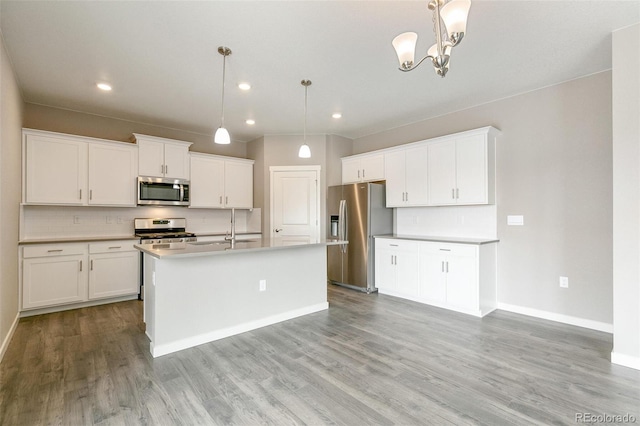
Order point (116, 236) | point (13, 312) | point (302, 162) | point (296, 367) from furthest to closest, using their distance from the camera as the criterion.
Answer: point (302, 162) → point (116, 236) → point (13, 312) → point (296, 367)

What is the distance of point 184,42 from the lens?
2676 mm

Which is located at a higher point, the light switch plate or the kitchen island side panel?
the light switch plate

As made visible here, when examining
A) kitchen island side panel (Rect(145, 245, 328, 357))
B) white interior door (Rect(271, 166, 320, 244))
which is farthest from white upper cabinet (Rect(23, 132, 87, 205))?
white interior door (Rect(271, 166, 320, 244))

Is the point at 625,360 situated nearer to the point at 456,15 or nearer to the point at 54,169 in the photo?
the point at 456,15

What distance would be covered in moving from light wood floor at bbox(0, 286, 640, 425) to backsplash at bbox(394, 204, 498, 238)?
125 centimetres

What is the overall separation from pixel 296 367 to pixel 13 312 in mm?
3147

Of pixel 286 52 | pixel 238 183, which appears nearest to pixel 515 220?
pixel 286 52

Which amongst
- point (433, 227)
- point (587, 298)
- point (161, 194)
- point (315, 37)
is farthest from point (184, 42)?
point (587, 298)

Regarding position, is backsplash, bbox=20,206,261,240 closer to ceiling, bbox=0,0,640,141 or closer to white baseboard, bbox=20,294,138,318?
white baseboard, bbox=20,294,138,318

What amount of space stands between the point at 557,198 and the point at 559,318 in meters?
1.35

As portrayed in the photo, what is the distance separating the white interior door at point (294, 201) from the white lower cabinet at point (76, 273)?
91.1 inches

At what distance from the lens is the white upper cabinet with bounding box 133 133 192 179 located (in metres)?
4.68

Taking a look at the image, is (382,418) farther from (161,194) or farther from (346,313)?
(161,194)

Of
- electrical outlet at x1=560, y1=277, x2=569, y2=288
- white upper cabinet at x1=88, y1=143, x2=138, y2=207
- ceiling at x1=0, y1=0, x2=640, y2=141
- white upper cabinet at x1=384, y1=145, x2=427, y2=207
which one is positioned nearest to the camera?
ceiling at x1=0, y1=0, x2=640, y2=141
